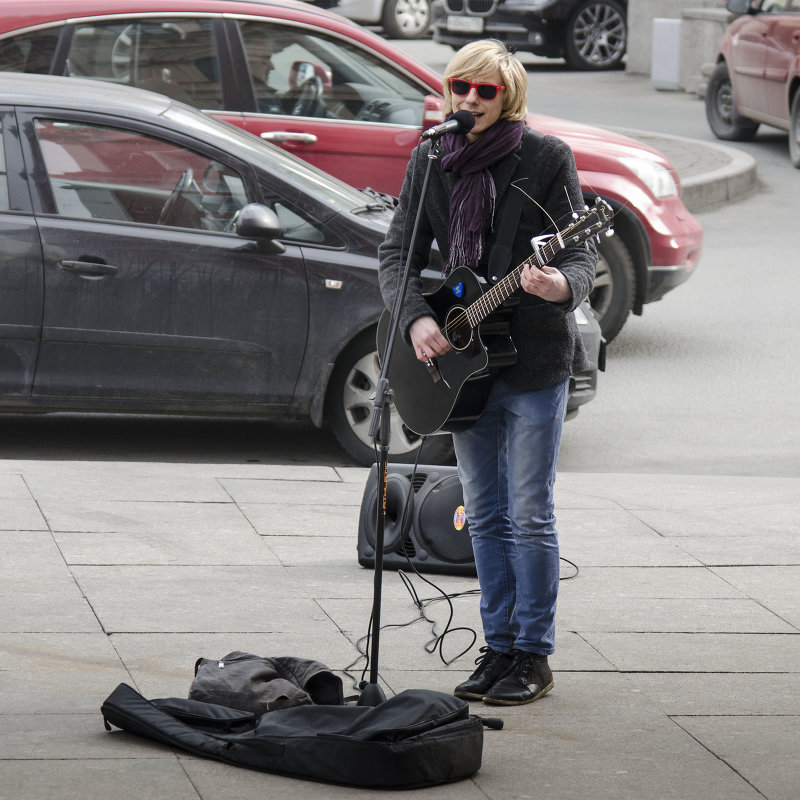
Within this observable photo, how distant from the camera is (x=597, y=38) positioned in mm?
23828

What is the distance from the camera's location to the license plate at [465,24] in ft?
74.0

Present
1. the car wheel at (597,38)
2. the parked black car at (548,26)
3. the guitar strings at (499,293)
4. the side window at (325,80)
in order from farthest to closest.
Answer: the car wheel at (597,38)
the parked black car at (548,26)
the side window at (325,80)
the guitar strings at (499,293)

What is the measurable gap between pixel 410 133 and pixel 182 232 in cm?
264

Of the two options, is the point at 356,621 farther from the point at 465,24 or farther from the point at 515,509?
the point at 465,24

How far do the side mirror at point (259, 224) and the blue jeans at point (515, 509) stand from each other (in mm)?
2765

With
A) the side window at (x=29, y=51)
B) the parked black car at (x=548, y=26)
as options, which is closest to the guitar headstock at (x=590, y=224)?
the side window at (x=29, y=51)

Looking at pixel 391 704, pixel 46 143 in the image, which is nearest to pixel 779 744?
pixel 391 704

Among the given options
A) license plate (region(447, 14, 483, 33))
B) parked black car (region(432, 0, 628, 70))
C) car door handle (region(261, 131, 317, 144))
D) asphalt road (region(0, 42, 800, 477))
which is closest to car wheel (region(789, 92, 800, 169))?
asphalt road (region(0, 42, 800, 477))

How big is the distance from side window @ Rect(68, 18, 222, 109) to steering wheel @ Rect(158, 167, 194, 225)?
2.19m

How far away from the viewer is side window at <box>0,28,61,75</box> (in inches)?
361

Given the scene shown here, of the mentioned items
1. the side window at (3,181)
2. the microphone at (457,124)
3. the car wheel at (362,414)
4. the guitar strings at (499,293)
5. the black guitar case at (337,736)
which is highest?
the microphone at (457,124)

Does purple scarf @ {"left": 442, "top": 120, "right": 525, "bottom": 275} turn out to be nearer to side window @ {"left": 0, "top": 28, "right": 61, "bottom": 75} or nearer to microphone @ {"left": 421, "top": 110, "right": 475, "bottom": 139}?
microphone @ {"left": 421, "top": 110, "right": 475, "bottom": 139}

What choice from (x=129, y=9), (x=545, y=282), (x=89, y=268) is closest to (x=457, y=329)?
(x=545, y=282)

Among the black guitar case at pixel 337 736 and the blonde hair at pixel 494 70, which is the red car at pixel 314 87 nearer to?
the blonde hair at pixel 494 70
